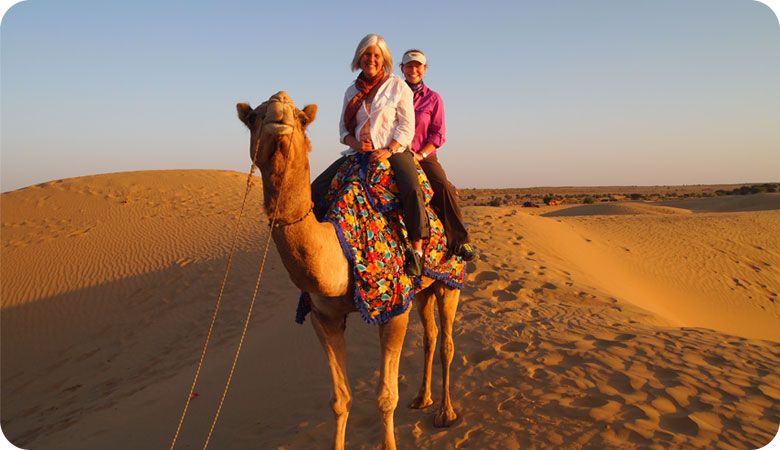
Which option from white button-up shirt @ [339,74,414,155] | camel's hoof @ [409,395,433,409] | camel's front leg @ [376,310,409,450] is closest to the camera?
camel's front leg @ [376,310,409,450]

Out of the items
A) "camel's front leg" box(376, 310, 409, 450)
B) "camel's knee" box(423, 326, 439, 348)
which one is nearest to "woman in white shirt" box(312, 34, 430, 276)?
"camel's front leg" box(376, 310, 409, 450)

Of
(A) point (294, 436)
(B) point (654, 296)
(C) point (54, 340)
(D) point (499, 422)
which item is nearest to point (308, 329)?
(A) point (294, 436)

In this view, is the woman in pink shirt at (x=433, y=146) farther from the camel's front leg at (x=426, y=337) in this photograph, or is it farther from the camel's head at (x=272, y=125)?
the camel's head at (x=272, y=125)

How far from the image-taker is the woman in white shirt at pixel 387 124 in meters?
3.69

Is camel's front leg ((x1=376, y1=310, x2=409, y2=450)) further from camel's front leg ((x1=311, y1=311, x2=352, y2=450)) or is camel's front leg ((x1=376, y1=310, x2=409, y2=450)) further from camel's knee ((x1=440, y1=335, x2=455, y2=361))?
camel's knee ((x1=440, y1=335, x2=455, y2=361))

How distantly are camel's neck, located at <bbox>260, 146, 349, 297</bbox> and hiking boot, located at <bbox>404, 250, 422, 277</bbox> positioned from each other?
2.51 ft

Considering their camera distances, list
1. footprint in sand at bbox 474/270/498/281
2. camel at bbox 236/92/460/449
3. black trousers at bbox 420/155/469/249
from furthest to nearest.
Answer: footprint in sand at bbox 474/270/498/281 → black trousers at bbox 420/155/469/249 → camel at bbox 236/92/460/449

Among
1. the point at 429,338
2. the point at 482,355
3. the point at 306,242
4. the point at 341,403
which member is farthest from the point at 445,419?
the point at 306,242

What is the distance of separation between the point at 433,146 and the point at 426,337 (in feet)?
6.94

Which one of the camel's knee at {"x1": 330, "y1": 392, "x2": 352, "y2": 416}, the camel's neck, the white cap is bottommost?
the camel's knee at {"x1": 330, "y1": 392, "x2": 352, "y2": 416}

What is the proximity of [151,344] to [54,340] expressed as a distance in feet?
10.3

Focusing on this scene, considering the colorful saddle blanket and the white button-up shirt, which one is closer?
the colorful saddle blanket

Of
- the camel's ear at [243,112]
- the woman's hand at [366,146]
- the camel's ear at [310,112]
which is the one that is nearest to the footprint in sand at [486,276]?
the woman's hand at [366,146]

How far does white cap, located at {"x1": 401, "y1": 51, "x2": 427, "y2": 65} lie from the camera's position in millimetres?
4492
